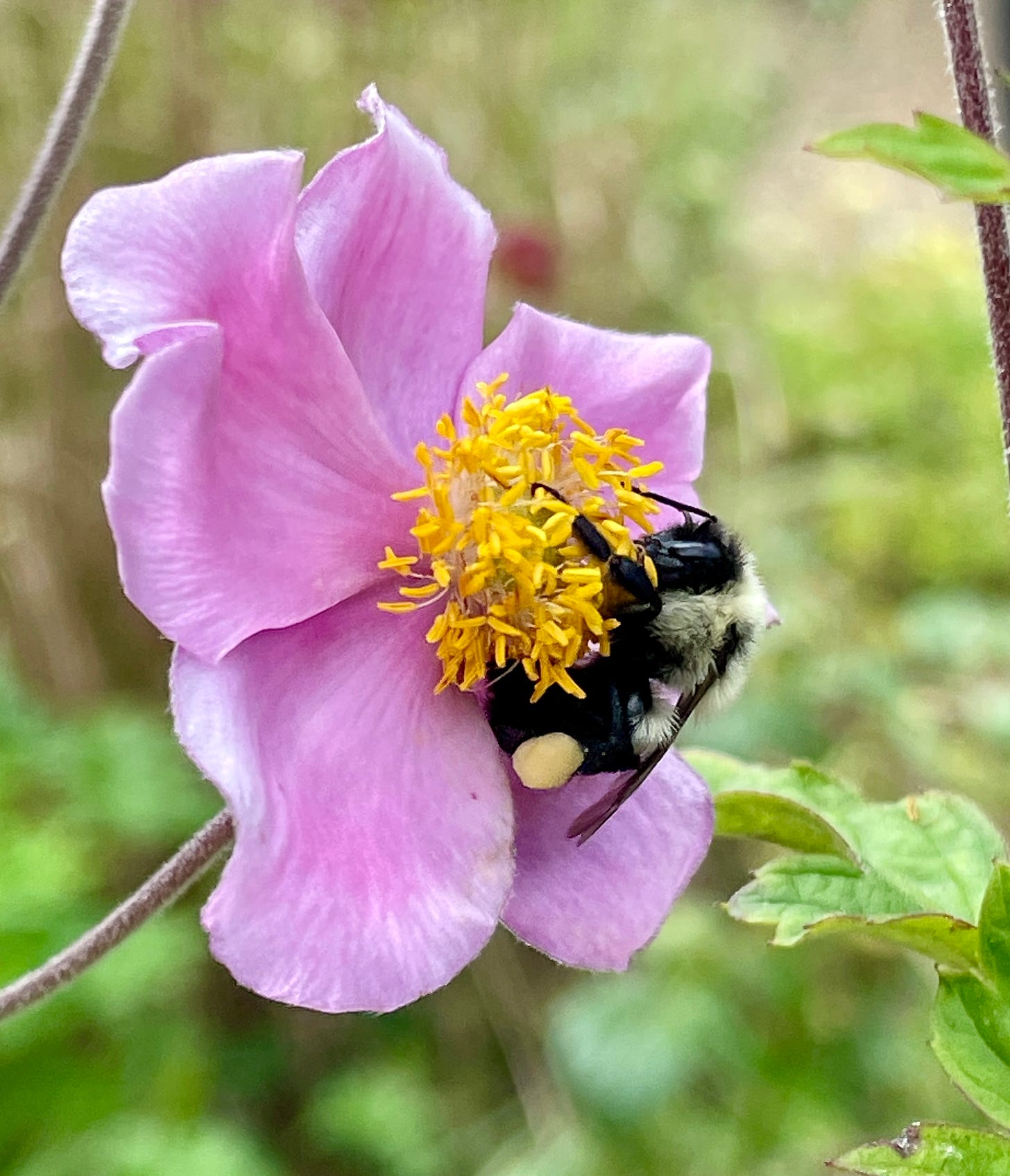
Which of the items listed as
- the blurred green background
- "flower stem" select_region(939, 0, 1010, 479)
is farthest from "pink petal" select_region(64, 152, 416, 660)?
the blurred green background

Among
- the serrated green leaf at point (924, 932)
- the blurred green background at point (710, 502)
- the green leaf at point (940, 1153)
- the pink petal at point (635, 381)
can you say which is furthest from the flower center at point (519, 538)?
the blurred green background at point (710, 502)

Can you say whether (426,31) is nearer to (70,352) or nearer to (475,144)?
(475,144)

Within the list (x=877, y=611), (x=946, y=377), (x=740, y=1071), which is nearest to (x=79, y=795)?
(x=740, y=1071)

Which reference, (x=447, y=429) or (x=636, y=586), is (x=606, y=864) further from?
(x=447, y=429)

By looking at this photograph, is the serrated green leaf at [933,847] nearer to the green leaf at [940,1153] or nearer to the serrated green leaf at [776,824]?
the serrated green leaf at [776,824]

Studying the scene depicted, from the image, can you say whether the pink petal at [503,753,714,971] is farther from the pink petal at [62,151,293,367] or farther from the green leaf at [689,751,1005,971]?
the pink petal at [62,151,293,367]
